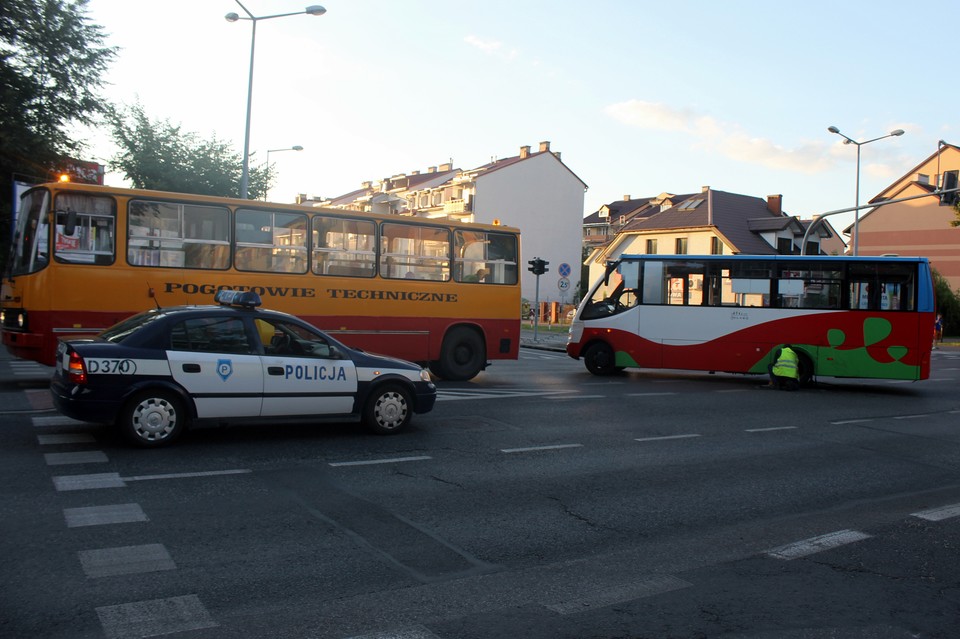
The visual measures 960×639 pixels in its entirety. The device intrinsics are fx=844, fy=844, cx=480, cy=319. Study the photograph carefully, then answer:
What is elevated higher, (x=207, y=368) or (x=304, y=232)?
(x=304, y=232)

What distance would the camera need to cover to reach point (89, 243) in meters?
13.2

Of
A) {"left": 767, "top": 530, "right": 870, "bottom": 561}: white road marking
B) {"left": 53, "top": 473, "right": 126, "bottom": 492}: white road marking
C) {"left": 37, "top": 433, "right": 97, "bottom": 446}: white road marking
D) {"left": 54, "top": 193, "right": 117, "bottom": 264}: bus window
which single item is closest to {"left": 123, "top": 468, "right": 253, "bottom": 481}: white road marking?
{"left": 53, "top": 473, "right": 126, "bottom": 492}: white road marking

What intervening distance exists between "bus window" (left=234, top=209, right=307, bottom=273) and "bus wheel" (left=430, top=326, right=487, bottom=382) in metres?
3.51

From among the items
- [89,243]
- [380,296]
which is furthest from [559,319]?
[89,243]

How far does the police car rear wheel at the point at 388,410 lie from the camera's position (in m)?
10.0

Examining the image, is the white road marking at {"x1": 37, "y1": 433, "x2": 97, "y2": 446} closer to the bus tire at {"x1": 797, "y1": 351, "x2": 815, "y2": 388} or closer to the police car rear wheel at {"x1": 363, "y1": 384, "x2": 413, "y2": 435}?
the police car rear wheel at {"x1": 363, "y1": 384, "x2": 413, "y2": 435}

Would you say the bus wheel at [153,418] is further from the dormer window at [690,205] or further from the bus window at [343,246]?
the dormer window at [690,205]

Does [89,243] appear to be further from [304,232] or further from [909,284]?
[909,284]

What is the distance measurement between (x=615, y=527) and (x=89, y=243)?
10.1m

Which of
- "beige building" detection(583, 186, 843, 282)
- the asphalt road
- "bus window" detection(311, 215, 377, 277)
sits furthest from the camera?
"beige building" detection(583, 186, 843, 282)

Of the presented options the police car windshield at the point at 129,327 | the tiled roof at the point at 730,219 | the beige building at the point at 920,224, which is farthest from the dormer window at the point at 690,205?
the police car windshield at the point at 129,327

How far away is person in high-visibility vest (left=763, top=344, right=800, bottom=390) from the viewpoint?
18078 millimetres

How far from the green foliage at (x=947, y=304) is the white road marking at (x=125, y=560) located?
56692 mm

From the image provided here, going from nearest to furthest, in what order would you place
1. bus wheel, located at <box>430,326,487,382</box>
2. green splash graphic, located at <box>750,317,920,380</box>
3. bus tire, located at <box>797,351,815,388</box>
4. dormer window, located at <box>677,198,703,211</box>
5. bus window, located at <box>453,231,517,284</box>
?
bus wheel, located at <box>430,326,487,382</box>, bus window, located at <box>453,231,517,284</box>, green splash graphic, located at <box>750,317,920,380</box>, bus tire, located at <box>797,351,815,388</box>, dormer window, located at <box>677,198,703,211</box>
